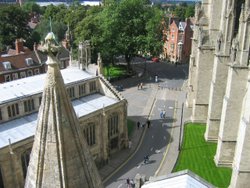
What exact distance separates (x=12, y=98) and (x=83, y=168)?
1875 centimetres

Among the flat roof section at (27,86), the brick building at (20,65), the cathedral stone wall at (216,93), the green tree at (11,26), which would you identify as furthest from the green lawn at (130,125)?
the green tree at (11,26)

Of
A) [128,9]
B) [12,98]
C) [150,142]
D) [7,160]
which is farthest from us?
[128,9]

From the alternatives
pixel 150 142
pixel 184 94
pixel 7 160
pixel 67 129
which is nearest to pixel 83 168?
pixel 67 129

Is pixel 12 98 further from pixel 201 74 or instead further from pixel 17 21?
pixel 17 21

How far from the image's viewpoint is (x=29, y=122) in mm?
23734

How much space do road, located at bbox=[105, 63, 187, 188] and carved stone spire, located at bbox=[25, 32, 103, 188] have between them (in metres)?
18.2

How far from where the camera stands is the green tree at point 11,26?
58406 mm

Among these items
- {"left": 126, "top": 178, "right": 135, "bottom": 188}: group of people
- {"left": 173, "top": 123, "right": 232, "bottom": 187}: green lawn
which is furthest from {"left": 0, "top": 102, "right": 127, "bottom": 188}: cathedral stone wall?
{"left": 173, "top": 123, "right": 232, "bottom": 187}: green lawn

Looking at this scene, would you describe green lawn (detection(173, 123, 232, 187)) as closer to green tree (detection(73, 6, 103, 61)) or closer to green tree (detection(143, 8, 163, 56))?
green tree (detection(143, 8, 163, 56))

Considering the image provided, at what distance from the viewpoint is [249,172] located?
2102cm

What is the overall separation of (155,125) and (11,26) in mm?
40869

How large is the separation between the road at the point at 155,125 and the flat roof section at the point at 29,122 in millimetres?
5990

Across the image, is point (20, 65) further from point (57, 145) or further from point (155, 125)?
point (57, 145)

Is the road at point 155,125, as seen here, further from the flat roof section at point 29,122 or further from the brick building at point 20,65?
the brick building at point 20,65
